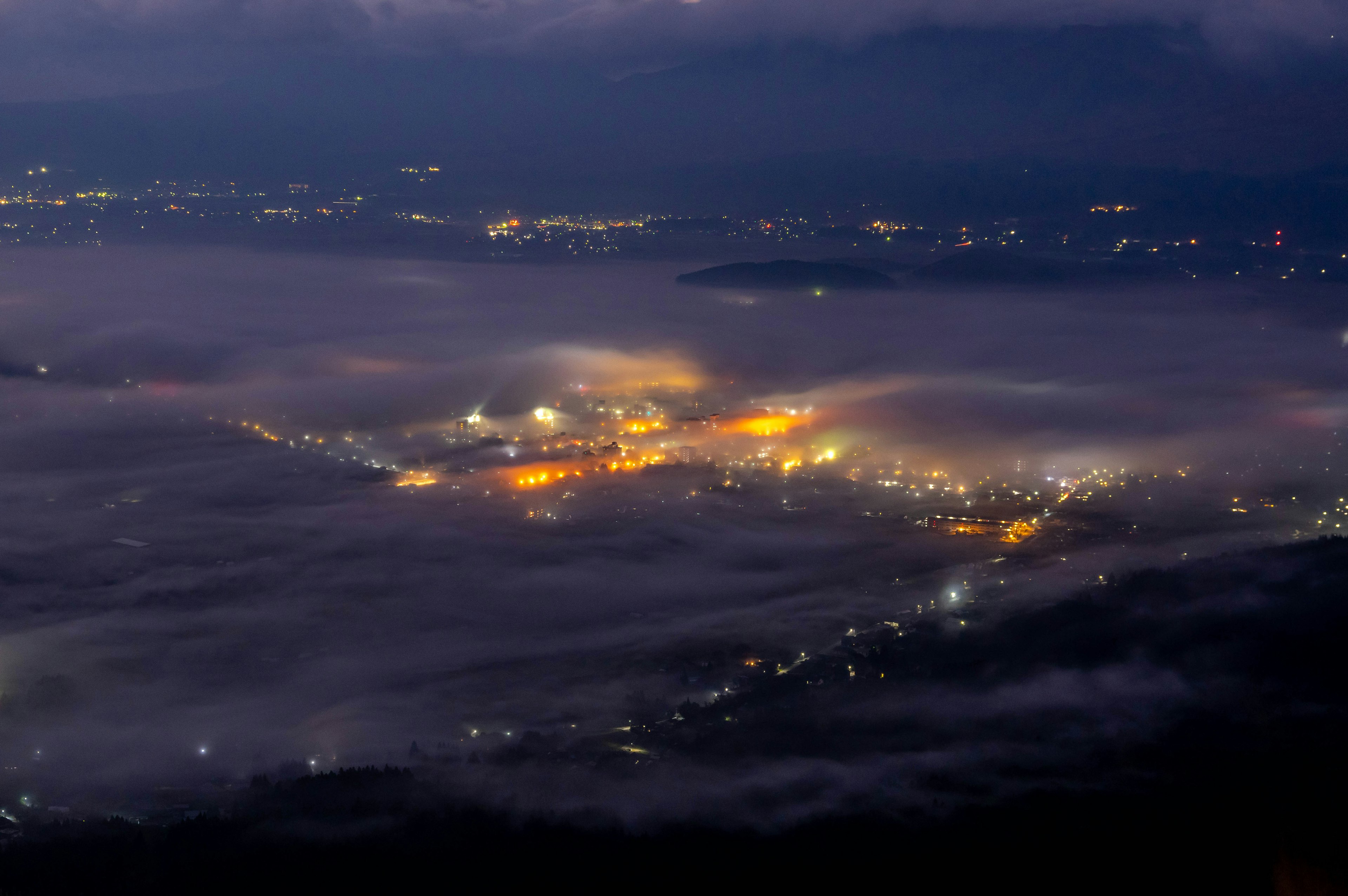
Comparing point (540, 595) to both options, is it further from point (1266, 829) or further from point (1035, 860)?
point (1266, 829)

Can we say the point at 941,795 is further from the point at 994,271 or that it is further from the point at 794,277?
the point at 994,271

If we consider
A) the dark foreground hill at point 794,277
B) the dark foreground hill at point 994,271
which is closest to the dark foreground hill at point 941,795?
the dark foreground hill at point 794,277

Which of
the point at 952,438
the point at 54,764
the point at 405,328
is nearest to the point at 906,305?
the point at 952,438

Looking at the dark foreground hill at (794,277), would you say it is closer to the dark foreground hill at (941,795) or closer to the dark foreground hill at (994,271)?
the dark foreground hill at (994,271)

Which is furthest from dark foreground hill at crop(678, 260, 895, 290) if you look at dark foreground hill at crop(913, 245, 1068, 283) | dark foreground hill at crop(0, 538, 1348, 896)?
dark foreground hill at crop(0, 538, 1348, 896)

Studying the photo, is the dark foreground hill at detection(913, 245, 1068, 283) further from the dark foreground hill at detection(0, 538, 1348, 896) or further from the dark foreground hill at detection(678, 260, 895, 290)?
the dark foreground hill at detection(0, 538, 1348, 896)

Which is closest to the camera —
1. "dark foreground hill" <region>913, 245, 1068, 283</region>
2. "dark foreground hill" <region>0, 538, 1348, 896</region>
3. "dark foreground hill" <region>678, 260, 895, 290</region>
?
"dark foreground hill" <region>0, 538, 1348, 896</region>
